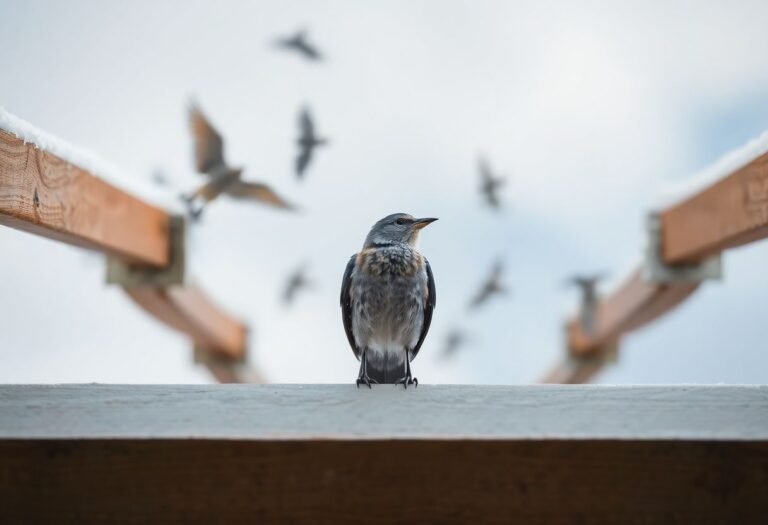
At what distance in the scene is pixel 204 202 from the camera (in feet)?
11.0

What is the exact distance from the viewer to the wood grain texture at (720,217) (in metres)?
2.16

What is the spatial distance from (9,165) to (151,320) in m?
2.36

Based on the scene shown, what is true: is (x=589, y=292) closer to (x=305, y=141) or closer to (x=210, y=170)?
(x=305, y=141)

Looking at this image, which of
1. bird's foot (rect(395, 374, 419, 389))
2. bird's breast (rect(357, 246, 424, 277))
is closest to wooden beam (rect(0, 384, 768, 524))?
bird's foot (rect(395, 374, 419, 389))

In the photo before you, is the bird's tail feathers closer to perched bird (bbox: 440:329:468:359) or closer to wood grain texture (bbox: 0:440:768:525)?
wood grain texture (bbox: 0:440:768:525)

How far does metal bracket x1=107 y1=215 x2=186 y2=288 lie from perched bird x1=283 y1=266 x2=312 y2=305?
6.92 feet

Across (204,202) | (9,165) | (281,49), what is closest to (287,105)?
(204,202)

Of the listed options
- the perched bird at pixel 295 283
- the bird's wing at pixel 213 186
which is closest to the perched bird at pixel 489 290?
the perched bird at pixel 295 283

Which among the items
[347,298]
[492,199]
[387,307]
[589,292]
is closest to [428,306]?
[387,307]

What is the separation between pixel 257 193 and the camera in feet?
11.6

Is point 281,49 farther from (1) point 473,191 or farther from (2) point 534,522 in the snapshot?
(2) point 534,522

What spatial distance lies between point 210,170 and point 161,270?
0.50 meters

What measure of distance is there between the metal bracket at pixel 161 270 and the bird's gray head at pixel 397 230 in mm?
967

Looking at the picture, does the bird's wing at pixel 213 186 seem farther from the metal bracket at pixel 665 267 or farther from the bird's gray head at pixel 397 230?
the metal bracket at pixel 665 267
